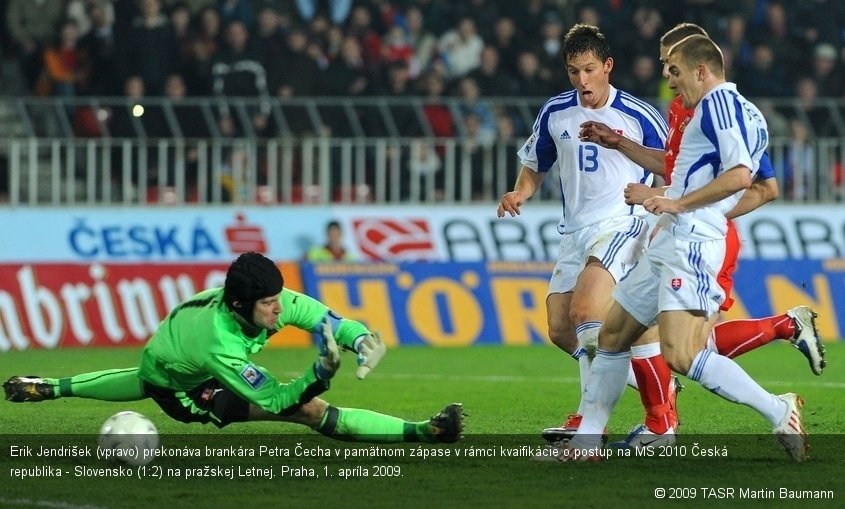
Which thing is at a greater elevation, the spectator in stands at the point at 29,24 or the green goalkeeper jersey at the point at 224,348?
the spectator in stands at the point at 29,24

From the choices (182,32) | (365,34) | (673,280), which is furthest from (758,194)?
(365,34)

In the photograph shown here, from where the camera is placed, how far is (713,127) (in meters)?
7.89

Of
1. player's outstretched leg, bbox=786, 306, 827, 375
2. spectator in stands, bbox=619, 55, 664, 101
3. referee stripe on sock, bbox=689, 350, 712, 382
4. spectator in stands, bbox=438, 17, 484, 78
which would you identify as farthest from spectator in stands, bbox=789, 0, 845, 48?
referee stripe on sock, bbox=689, 350, 712, 382

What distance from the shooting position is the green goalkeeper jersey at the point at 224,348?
7.88 meters

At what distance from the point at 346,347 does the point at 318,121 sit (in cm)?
1098

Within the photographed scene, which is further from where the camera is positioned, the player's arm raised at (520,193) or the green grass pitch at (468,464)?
the player's arm raised at (520,193)

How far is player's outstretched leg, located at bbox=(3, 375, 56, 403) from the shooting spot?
29.8ft

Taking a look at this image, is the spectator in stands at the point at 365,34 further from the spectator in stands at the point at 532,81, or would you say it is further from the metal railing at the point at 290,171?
the spectator in stands at the point at 532,81

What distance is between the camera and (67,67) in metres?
18.8

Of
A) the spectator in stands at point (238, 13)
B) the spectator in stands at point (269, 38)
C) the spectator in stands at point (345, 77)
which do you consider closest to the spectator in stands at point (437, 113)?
the spectator in stands at point (345, 77)

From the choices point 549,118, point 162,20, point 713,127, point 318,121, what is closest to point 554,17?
point 318,121

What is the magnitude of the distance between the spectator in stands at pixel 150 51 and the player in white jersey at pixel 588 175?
9.87 metres

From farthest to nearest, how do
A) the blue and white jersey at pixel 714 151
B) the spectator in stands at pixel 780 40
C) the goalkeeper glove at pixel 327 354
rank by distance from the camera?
the spectator in stands at pixel 780 40 < the blue and white jersey at pixel 714 151 < the goalkeeper glove at pixel 327 354

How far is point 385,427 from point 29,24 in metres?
12.3
